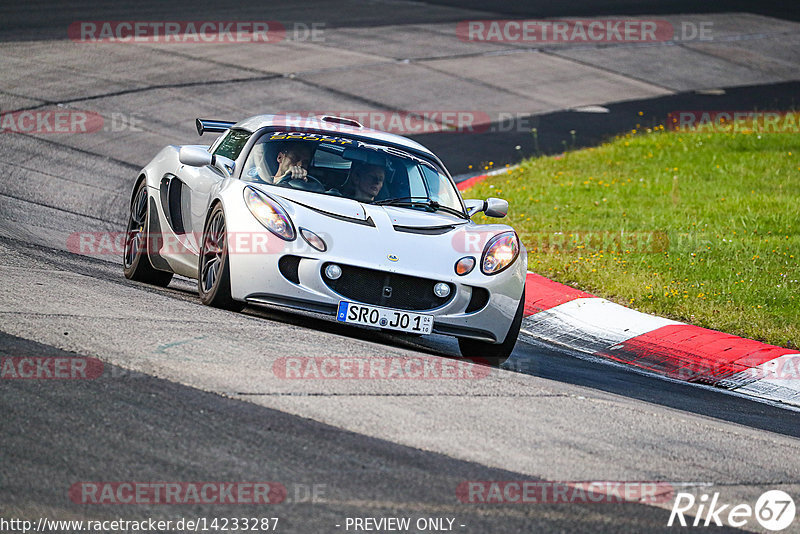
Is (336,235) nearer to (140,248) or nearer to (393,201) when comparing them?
(393,201)

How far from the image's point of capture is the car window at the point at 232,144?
8281 mm

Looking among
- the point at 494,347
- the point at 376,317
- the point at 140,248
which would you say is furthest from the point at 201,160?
the point at 494,347

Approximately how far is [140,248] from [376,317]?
2.75 meters

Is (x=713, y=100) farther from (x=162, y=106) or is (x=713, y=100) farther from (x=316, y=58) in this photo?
(x=162, y=106)

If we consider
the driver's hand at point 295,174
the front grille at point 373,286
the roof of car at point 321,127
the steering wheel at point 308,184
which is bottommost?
the front grille at point 373,286

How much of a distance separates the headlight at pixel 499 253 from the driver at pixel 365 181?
965mm

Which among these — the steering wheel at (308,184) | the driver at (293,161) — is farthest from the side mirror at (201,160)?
the steering wheel at (308,184)

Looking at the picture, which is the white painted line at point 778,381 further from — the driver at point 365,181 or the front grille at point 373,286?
the driver at point 365,181

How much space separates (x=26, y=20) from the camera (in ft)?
73.4

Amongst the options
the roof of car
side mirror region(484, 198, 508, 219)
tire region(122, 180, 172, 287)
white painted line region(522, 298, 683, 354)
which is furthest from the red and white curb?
tire region(122, 180, 172, 287)

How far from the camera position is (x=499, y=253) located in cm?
721

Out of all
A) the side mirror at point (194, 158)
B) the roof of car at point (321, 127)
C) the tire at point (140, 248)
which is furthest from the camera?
the tire at point (140, 248)

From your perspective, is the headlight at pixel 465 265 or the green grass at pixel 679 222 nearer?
the headlight at pixel 465 265

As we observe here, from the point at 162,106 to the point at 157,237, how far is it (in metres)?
8.91
